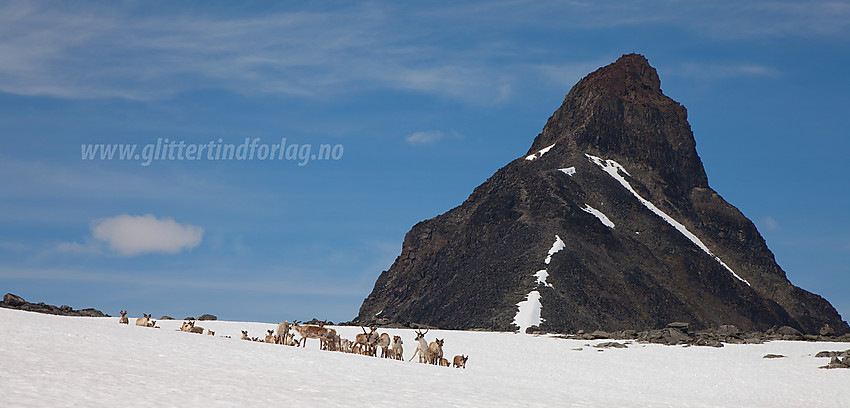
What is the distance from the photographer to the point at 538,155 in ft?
522

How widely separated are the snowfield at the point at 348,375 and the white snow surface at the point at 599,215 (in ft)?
303

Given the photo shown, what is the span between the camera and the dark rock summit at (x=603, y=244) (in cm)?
10844

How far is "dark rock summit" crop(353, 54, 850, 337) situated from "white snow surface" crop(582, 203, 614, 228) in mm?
361

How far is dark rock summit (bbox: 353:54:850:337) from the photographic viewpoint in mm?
108438

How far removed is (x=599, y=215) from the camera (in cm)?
13438

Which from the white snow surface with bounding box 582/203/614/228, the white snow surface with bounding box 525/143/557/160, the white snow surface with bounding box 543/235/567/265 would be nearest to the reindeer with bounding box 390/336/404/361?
the white snow surface with bounding box 543/235/567/265

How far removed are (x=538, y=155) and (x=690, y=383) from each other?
425 feet

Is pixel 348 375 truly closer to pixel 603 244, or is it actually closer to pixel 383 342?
pixel 383 342

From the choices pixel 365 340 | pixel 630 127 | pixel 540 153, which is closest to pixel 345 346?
pixel 365 340

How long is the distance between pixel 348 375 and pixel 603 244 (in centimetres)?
10672

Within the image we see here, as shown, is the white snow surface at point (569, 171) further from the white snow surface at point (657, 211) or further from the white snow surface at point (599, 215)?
the white snow surface at point (599, 215)

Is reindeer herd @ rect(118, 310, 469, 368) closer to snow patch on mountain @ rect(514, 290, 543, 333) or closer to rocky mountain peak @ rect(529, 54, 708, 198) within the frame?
snow patch on mountain @ rect(514, 290, 543, 333)

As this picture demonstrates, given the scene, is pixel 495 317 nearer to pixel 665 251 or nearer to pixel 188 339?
pixel 665 251

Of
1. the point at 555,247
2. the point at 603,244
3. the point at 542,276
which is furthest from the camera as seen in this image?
the point at 603,244
